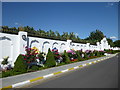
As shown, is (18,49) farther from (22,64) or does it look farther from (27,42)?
(22,64)

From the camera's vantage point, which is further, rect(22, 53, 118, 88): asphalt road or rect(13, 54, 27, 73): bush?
rect(13, 54, 27, 73): bush

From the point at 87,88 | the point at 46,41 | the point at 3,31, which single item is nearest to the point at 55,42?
the point at 46,41

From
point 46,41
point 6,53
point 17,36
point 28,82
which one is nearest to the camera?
point 28,82

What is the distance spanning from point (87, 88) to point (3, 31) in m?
9.41

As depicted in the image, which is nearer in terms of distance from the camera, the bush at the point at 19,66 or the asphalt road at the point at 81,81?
the asphalt road at the point at 81,81

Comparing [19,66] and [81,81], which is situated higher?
[19,66]

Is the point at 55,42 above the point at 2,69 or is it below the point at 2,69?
above

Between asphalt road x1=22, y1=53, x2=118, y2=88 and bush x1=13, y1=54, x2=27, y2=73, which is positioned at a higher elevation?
bush x1=13, y1=54, x2=27, y2=73

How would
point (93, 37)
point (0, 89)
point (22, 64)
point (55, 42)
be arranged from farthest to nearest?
1. point (93, 37)
2. point (55, 42)
3. point (22, 64)
4. point (0, 89)

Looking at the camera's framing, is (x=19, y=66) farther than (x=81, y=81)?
Yes

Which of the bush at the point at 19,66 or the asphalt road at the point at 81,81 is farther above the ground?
the bush at the point at 19,66

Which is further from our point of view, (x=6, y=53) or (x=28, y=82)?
(x=6, y=53)

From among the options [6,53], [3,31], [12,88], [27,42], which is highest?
[3,31]

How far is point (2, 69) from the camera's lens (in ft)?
37.1
